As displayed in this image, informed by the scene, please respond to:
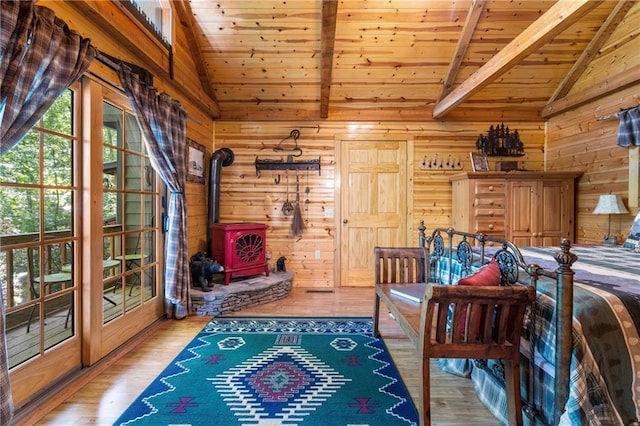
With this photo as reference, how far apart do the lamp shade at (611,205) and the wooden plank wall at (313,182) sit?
5.26 feet

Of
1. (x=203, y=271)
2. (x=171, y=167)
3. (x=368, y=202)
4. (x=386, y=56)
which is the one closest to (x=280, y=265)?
(x=203, y=271)

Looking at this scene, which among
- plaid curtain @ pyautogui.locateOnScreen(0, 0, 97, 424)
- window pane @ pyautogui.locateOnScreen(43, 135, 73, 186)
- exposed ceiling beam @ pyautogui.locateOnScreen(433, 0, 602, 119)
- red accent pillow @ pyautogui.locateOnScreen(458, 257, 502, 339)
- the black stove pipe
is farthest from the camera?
the black stove pipe

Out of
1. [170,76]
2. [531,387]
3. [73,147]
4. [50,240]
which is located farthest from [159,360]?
[170,76]

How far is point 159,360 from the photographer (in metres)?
2.24

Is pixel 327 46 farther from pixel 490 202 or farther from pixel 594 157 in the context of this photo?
pixel 594 157

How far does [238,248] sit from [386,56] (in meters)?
2.84

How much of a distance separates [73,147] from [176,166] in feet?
2.87

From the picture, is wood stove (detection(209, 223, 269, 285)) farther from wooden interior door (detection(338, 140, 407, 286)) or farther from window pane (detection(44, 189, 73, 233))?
window pane (detection(44, 189, 73, 233))

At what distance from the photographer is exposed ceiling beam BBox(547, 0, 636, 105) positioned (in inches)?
122

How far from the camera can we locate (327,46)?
3.01 meters

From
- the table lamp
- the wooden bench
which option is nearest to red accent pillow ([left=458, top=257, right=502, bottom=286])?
the wooden bench

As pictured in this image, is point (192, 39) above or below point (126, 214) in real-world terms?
above

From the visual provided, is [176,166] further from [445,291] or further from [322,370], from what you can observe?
[445,291]

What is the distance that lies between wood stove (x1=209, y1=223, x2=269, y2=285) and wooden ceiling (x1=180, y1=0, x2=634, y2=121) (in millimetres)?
1689
